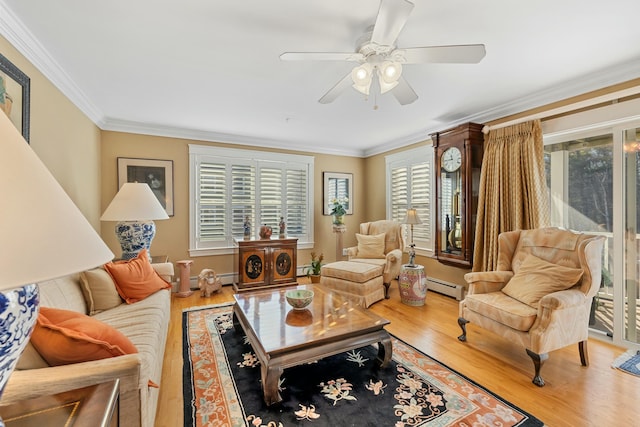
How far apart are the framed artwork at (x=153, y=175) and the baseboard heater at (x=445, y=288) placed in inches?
159

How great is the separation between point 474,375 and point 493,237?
1.69m

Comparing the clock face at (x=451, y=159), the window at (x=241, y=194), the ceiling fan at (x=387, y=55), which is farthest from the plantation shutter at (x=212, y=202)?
the clock face at (x=451, y=159)

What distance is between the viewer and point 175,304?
3670 mm

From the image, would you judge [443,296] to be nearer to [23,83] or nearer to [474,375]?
[474,375]

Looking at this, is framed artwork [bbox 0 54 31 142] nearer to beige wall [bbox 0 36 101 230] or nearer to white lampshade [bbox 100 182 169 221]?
beige wall [bbox 0 36 101 230]

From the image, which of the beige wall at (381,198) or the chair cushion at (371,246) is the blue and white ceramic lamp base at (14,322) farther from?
the beige wall at (381,198)

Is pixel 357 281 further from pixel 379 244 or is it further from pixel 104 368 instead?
pixel 104 368

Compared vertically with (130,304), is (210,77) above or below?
above

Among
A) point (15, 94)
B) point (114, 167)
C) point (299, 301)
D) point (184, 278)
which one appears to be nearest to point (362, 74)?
point (299, 301)

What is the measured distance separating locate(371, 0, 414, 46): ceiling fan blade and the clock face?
→ 2428 millimetres

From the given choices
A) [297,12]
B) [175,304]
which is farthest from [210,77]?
[175,304]

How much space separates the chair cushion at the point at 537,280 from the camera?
2260 mm

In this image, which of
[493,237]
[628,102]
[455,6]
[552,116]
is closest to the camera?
[455,6]

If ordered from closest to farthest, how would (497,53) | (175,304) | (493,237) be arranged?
(497,53) → (493,237) → (175,304)
